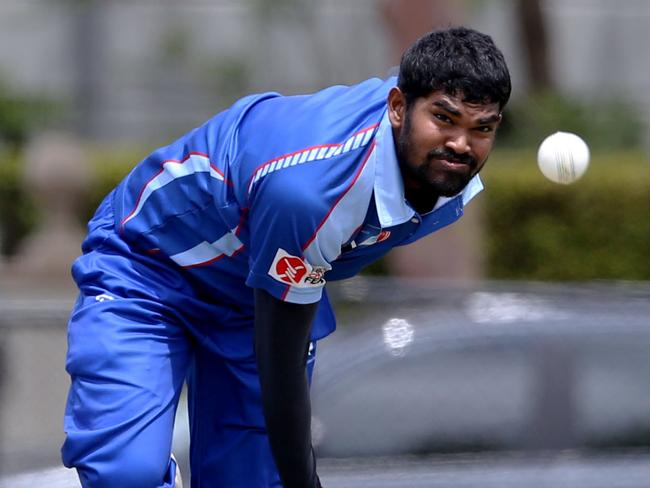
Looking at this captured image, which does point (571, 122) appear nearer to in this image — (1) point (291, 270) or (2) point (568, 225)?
(2) point (568, 225)

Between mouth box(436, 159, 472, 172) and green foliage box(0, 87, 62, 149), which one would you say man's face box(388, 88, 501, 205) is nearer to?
mouth box(436, 159, 472, 172)

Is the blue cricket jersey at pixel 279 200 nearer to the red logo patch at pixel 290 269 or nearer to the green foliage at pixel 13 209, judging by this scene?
the red logo patch at pixel 290 269

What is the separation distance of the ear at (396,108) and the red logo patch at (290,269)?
0.37 metres

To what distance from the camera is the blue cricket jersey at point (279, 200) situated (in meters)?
2.76

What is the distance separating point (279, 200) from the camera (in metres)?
2.73

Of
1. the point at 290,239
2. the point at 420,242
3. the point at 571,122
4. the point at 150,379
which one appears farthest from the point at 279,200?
the point at 571,122

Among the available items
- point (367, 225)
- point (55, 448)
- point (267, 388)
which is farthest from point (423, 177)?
point (55, 448)

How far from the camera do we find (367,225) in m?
2.91

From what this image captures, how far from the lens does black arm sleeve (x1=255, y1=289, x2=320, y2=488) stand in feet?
9.53

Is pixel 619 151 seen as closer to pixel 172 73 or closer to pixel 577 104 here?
pixel 577 104

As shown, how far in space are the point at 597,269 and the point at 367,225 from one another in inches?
283

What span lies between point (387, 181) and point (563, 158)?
494 millimetres

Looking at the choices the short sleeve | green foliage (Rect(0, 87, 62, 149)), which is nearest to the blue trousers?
the short sleeve

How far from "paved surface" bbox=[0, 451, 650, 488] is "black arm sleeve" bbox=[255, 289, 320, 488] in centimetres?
93
